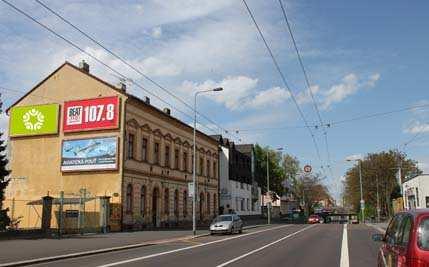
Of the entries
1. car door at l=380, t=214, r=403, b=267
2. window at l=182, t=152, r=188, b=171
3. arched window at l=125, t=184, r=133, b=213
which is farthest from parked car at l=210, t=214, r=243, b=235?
car door at l=380, t=214, r=403, b=267

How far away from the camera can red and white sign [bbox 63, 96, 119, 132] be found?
3994cm

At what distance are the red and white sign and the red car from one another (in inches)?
Answer: 1309

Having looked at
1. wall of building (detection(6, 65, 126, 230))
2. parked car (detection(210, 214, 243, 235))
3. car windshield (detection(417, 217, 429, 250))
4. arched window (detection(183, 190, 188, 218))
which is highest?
wall of building (detection(6, 65, 126, 230))

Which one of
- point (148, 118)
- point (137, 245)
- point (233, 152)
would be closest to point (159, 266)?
point (137, 245)

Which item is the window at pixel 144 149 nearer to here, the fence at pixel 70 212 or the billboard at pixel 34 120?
the fence at pixel 70 212

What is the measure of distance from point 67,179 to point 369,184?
57456 mm

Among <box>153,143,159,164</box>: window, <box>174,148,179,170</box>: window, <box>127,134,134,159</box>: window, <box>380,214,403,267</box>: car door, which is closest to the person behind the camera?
<box>380,214,403,267</box>: car door

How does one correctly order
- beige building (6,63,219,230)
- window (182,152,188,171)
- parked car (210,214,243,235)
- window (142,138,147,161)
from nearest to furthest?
parked car (210,214,243,235) → beige building (6,63,219,230) → window (142,138,147,161) → window (182,152,188,171)

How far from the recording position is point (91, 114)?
133 feet

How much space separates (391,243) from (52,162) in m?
36.4

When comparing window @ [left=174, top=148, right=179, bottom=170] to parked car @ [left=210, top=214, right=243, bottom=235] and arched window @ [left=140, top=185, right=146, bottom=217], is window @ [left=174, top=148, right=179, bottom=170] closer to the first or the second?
arched window @ [left=140, top=185, right=146, bottom=217]

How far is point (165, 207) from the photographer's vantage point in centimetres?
4722

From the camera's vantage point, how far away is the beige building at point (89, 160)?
39.2 meters

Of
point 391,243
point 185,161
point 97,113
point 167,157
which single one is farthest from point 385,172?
point 391,243
